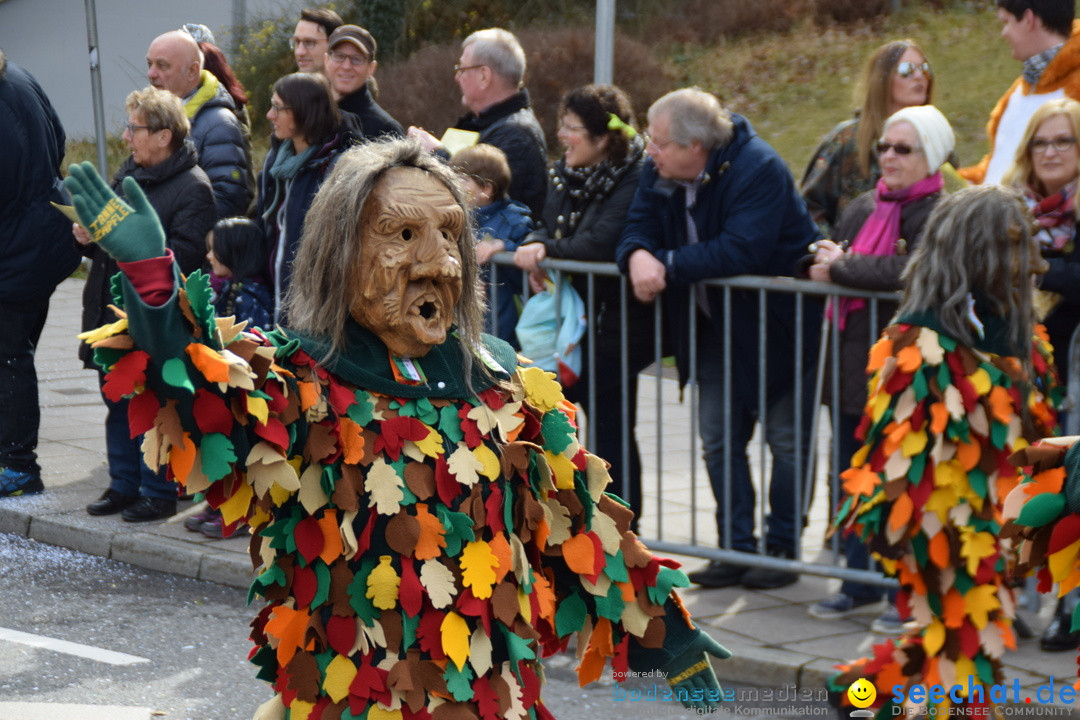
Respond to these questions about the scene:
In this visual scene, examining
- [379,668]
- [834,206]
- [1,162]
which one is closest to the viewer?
[379,668]

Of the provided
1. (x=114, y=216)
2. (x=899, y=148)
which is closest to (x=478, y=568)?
(x=114, y=216)

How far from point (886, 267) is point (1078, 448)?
244cm

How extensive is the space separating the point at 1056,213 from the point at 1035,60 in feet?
3.54

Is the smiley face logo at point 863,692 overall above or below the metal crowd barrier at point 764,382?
below

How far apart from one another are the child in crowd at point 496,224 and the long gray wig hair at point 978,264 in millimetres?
2161

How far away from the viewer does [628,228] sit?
18.7ft

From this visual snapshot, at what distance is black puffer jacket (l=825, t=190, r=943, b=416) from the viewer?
5.16 meters

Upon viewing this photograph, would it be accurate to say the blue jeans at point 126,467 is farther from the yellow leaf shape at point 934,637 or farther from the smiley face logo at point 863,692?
the yellow leaf shape at point 934,637

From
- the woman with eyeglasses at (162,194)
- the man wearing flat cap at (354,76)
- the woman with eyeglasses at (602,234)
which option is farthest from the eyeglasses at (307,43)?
the woman with eyeglasses at (602,234)

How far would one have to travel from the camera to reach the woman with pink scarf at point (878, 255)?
518 cm

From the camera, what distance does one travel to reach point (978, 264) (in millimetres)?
4270

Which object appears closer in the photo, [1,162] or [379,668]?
[379,668]

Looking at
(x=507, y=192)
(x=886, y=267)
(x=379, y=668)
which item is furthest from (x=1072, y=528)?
(x=507, y=192)

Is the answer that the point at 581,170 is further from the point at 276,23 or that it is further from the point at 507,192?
the point at 276,23
